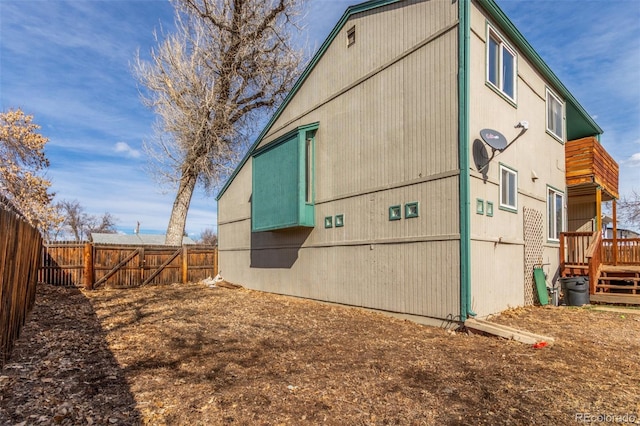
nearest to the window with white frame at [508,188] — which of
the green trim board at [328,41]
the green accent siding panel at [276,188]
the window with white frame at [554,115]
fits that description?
the window with white frame at [554,115]

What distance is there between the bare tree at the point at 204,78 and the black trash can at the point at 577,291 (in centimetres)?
1476

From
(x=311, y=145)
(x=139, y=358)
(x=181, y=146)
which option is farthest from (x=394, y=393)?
(x=181, y=146)

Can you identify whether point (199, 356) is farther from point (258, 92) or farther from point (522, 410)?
point (258, 92)

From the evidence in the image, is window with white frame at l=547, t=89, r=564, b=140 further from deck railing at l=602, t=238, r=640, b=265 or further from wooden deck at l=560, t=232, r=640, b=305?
deck railing at l=602, t=238, r=640, b=265

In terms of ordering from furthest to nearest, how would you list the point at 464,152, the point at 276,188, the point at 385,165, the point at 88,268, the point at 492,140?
1. the point at 88,268
2. the point at 276,188
3. the point at 385,165
4. the point at 492,140
5. the point at 464,152

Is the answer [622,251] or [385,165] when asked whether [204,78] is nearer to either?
[385,165]

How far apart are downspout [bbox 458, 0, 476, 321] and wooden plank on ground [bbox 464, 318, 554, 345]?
8.1 inches

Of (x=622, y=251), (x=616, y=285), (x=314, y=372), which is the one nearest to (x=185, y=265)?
(x=314, y=372)

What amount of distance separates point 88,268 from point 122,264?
1103 millimetres

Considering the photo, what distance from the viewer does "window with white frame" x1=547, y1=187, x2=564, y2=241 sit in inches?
391

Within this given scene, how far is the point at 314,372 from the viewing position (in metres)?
4.19

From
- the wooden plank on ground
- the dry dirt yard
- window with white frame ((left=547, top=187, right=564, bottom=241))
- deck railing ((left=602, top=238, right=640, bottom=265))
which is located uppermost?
window with white frame ((left=547, top=187, right=564, bottom=241))

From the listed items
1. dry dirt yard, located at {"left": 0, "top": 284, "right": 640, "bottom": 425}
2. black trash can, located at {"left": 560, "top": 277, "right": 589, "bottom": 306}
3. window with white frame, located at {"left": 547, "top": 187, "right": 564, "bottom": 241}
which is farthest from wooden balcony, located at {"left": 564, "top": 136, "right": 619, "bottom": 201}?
dry dirt yard, located at {"left": 0, "top": 284, "right": 640, "bottom": 425}

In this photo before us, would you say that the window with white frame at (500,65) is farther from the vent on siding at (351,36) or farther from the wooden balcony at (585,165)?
the wooden balcony at (585,165)
